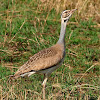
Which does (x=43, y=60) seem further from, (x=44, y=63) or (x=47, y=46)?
(x=47, y=46)

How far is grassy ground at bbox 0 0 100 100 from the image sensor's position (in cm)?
450

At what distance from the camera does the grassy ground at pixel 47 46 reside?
450 centimetres

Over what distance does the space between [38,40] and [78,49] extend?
0.88m

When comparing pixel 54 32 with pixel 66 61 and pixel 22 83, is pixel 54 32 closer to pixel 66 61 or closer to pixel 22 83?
pixel 66 61

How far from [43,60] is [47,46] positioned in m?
1.85

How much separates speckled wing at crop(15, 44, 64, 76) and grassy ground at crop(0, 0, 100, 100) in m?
0.30

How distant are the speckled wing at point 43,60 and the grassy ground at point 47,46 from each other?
1.00ft

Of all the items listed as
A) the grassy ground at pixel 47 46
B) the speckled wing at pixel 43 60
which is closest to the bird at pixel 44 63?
the speckled wing at pixel 43 60

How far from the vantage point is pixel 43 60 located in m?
4.43

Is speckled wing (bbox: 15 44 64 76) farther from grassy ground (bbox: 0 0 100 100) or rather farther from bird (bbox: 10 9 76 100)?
grassy ground (bbox: 0 0 100 100)

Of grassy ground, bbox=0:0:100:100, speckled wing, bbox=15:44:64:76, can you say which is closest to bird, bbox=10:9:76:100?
speckled wing, bbox=15:44:64:76

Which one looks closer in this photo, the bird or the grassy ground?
the bird

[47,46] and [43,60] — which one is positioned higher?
[43,60]

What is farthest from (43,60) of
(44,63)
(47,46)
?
(47,46)
